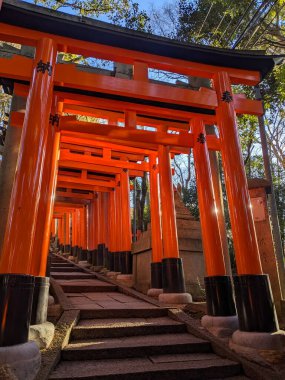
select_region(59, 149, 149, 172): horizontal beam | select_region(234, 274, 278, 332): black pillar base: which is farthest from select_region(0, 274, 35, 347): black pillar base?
select_region(59, 149, 149, 172): horizontal beam

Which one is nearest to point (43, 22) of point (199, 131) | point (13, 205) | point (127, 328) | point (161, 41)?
point (161, 41)

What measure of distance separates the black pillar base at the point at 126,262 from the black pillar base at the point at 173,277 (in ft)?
12.6

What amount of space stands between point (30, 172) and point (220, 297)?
150 inches

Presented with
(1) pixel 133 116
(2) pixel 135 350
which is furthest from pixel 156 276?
(1) pixel 133 116

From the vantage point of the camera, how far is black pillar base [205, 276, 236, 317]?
17.0 feet

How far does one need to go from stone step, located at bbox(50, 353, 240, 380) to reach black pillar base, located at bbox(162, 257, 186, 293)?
120 inches

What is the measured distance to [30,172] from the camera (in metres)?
4.04

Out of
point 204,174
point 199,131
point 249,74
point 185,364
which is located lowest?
point 185,364

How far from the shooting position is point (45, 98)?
4.53 meters

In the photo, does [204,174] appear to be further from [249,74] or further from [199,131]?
[249,74]

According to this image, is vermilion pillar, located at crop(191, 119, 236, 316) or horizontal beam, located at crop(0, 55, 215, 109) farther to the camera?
vermilion pillar, located at crop(191, 119, 236, 316)

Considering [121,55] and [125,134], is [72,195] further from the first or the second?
[121,55]

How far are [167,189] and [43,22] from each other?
15.5 feet

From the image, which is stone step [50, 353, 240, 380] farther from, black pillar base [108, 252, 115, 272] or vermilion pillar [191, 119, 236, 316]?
black pillar base [108, 252, 115, 272]
